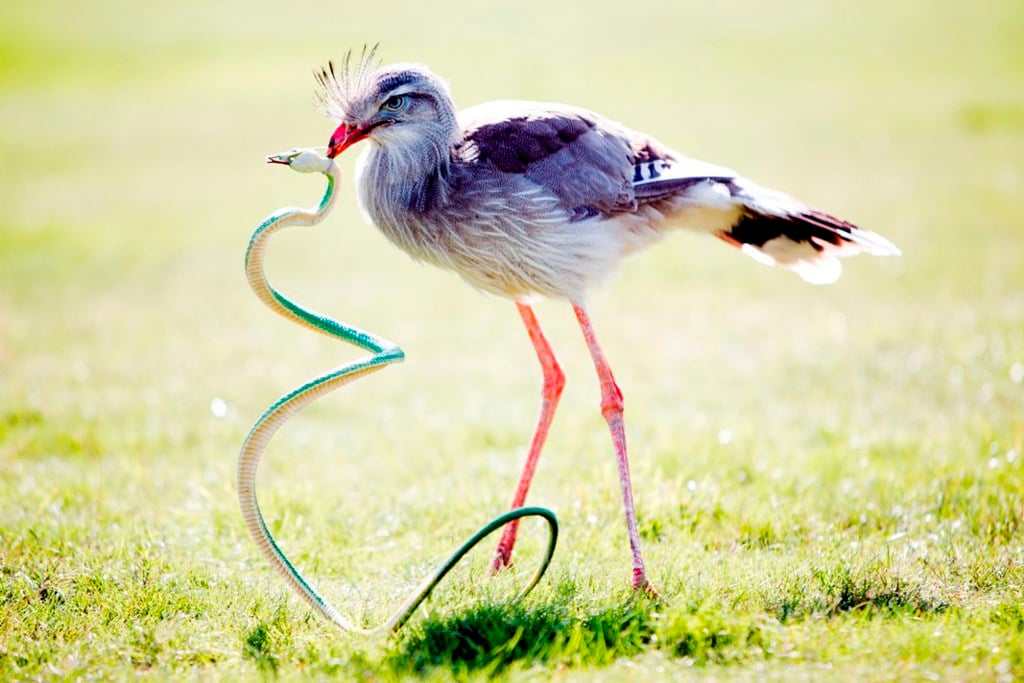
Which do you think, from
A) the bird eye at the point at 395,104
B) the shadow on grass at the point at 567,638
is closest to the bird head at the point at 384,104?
the bird eye at the point at 395,104

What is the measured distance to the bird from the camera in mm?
4172

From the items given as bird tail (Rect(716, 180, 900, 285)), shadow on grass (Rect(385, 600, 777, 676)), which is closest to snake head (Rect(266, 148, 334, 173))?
shadow on grass (Rect(385, 600, 777, 676))

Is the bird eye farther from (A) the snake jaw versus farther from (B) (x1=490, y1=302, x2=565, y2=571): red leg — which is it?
(B) (x1=490, y1=302, x2=565, y2=571): red leg

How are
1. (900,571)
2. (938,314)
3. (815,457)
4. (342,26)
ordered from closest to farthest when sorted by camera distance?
(900,571) → (815,457) → (938,314) → (342,26)

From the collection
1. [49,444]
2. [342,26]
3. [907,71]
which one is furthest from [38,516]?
[342,26]

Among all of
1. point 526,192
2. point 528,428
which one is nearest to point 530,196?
point 526,192

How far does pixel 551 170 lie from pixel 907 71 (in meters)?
15.8

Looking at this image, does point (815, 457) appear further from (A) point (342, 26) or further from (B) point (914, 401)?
(A) point (342, 26)

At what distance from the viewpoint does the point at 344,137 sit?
4.08m

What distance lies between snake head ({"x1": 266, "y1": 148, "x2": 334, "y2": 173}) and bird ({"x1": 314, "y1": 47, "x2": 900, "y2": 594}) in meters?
0.21

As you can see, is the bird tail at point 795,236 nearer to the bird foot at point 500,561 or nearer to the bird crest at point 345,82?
the bird crest at point 345,82

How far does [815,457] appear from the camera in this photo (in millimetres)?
5480

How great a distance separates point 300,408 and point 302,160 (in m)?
0.86

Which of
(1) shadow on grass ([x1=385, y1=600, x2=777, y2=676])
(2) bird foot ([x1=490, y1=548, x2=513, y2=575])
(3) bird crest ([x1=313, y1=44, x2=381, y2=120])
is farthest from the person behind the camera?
(2) bird foot ([x1=490, y1=548, x2=513, y2=575])
